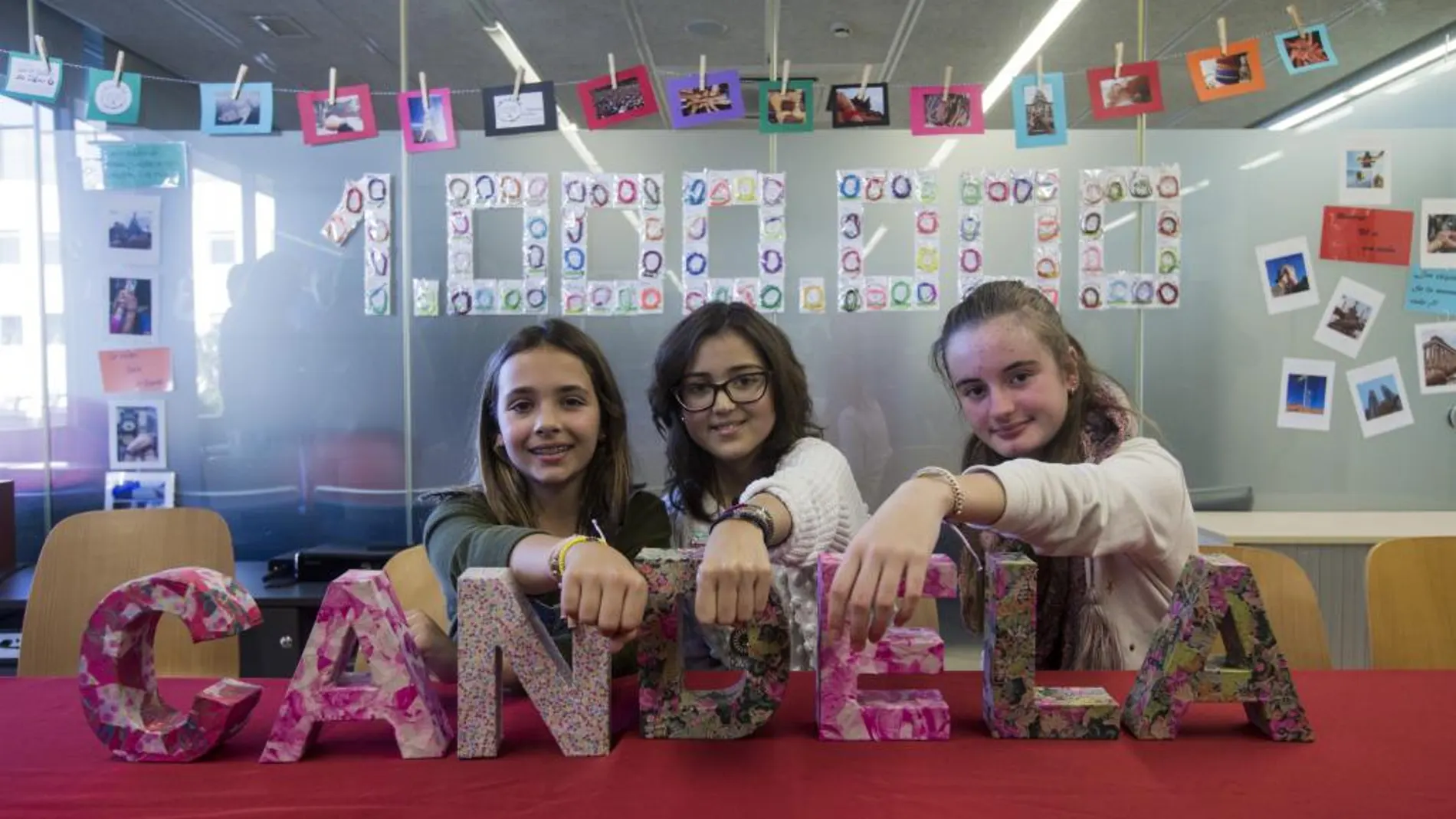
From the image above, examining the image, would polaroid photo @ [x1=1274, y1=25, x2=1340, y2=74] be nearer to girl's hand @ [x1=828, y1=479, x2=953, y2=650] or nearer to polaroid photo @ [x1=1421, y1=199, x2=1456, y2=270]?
polaroid photo @ [x1=1421, y1=199, x2=1456, y2=270]

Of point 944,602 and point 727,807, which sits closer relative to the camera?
point 727,807

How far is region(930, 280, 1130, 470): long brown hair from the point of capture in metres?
1.18

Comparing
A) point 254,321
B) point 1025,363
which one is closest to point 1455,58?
point 1025,363

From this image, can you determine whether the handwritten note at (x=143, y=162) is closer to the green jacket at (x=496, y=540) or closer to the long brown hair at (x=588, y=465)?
the long brown hair at (x=588, y=465)

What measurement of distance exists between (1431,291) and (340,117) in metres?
3.55

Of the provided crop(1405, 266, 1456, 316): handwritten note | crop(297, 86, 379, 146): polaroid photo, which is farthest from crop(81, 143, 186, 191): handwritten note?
crop(1405, 266, 1456, 316): handwritten note

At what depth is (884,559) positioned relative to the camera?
0.75m

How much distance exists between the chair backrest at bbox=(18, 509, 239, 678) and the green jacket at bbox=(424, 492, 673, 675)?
0.72m

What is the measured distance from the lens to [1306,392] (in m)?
2.76

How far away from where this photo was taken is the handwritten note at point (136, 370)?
279 centimetres

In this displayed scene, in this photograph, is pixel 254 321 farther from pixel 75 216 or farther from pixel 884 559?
pixel 884 559

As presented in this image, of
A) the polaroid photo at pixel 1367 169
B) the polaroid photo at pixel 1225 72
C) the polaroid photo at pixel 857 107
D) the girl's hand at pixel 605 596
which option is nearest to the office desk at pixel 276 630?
the girl's hand at pixel 605 596

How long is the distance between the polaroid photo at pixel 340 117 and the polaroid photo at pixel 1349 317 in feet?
10.3

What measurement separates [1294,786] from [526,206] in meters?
2.52
